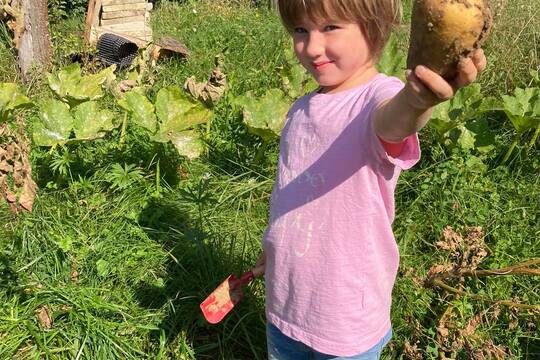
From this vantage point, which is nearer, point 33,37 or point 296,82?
point 296,82

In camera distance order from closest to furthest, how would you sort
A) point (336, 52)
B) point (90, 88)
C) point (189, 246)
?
point (336, 52) < point (189, 246) < point (90, 88)

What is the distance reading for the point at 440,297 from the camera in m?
2.58

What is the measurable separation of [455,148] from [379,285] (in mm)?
2006

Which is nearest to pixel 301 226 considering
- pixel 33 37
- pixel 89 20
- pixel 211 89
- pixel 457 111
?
pixel 457 111

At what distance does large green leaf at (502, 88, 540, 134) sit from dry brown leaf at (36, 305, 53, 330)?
99.9 inches

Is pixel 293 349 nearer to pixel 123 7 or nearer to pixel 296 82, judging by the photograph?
pixel 296 82

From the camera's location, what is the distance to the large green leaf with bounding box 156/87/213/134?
3408 mm

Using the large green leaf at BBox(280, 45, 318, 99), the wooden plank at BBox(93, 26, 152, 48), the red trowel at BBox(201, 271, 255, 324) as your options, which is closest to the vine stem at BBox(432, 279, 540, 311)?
the red trowel at BBox(201, 271, 255, 324)

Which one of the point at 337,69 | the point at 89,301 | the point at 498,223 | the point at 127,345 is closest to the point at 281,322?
the point at 337,69

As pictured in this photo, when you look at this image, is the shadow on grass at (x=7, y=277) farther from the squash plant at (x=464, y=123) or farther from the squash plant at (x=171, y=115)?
the squash plant at (x=464, y=123)

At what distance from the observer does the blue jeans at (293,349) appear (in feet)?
5.56

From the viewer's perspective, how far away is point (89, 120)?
3.44 meters

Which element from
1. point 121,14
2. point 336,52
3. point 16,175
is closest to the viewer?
point 336,52

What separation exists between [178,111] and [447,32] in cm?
249
